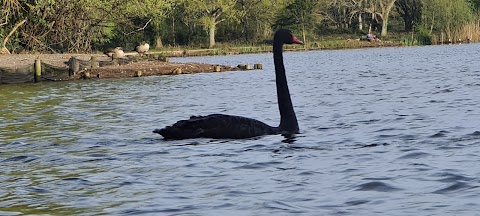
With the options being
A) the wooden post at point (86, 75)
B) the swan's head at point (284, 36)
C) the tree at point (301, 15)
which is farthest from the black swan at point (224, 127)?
the tree at point (301, 15)

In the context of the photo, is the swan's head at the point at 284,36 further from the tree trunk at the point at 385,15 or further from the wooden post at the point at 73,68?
the tree trunk at the point at 385,15

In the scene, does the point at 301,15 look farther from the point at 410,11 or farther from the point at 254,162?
the point at 254,162

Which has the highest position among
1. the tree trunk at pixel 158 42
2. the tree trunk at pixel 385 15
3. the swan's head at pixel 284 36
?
the tree trunk at pixel 385 15

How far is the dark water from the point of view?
771 cm

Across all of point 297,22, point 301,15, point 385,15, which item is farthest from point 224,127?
point 385,15

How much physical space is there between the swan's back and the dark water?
0.46 feet

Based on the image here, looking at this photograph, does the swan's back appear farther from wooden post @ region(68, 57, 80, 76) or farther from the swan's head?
wooden post @ region(68, 57, 80, 76)

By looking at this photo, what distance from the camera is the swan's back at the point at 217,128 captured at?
12328 mm

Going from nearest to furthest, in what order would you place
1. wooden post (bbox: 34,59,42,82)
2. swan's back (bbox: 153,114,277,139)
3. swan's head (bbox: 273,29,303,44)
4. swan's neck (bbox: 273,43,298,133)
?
swan's back (bbox: 153,114,277,139) → swan's neck (bbox: 273,43,298,133) → swan's head (bbox: 273,29,303,44) → wooden post (bbox: 34,59,42,82)

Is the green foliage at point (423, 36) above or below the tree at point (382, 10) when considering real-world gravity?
below

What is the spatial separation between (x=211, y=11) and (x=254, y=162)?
7853 cm

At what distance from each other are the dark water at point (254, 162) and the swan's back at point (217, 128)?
0.14 metres

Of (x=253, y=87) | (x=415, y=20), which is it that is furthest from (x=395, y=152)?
(x=415, y=20)

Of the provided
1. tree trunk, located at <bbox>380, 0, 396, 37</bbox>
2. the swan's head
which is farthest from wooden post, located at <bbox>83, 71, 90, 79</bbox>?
tree trunk, located at <bbox>380, 0, 396, 37</bbox>
